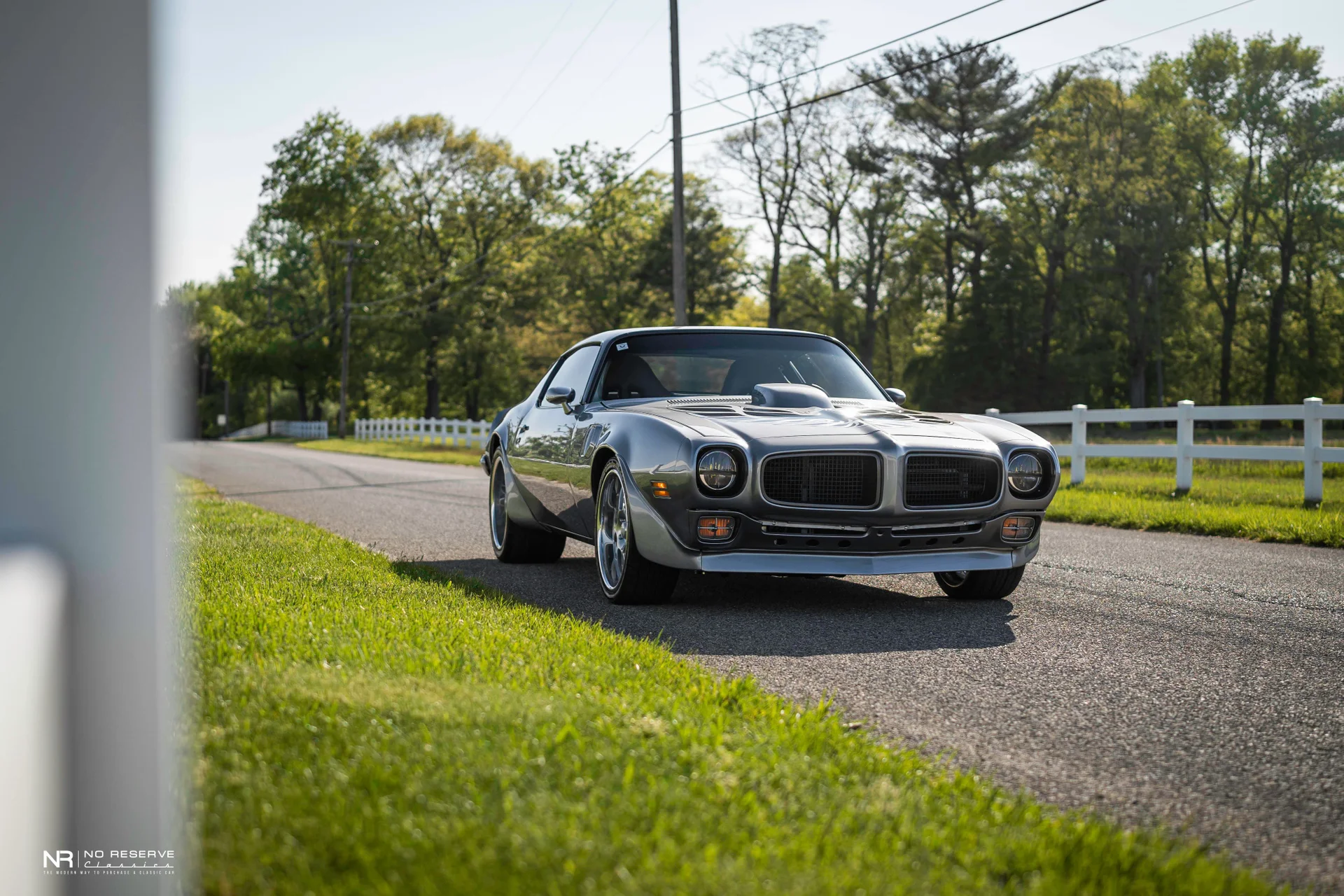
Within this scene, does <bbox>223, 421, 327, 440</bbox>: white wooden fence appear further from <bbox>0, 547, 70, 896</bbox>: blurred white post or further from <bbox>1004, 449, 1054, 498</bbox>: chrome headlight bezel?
<bbox>0, 547, 70, 896</bbox>: blurred white post

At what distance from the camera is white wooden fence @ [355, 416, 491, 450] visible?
35.9 m

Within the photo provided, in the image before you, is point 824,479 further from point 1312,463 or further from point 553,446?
point 1312,463

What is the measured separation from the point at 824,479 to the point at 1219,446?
8696mm

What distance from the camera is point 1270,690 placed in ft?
14.5

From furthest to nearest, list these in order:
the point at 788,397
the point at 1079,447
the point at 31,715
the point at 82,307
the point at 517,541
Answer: the point at 1079,447 → the point at 517,541 → the point at 788,397 → the point at 82,307 → the point at 31,715

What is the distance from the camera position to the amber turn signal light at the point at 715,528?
19.7ft

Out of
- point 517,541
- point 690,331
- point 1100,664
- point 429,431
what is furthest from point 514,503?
point 429,431

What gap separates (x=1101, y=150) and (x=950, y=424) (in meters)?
46.7

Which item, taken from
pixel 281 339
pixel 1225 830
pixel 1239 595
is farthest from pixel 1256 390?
pixel 1225 830

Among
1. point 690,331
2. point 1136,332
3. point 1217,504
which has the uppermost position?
point 1136,332

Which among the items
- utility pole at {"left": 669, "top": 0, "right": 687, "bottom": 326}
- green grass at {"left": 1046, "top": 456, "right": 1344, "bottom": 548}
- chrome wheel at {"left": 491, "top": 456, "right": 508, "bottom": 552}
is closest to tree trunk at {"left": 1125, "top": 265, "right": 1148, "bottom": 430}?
utility pole at {"left": 669, "top": 0, "right": 687, "bottom": 326}

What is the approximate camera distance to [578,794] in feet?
9.09

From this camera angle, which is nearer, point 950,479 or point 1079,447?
point 950,479

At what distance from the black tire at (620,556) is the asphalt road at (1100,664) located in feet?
0.42
